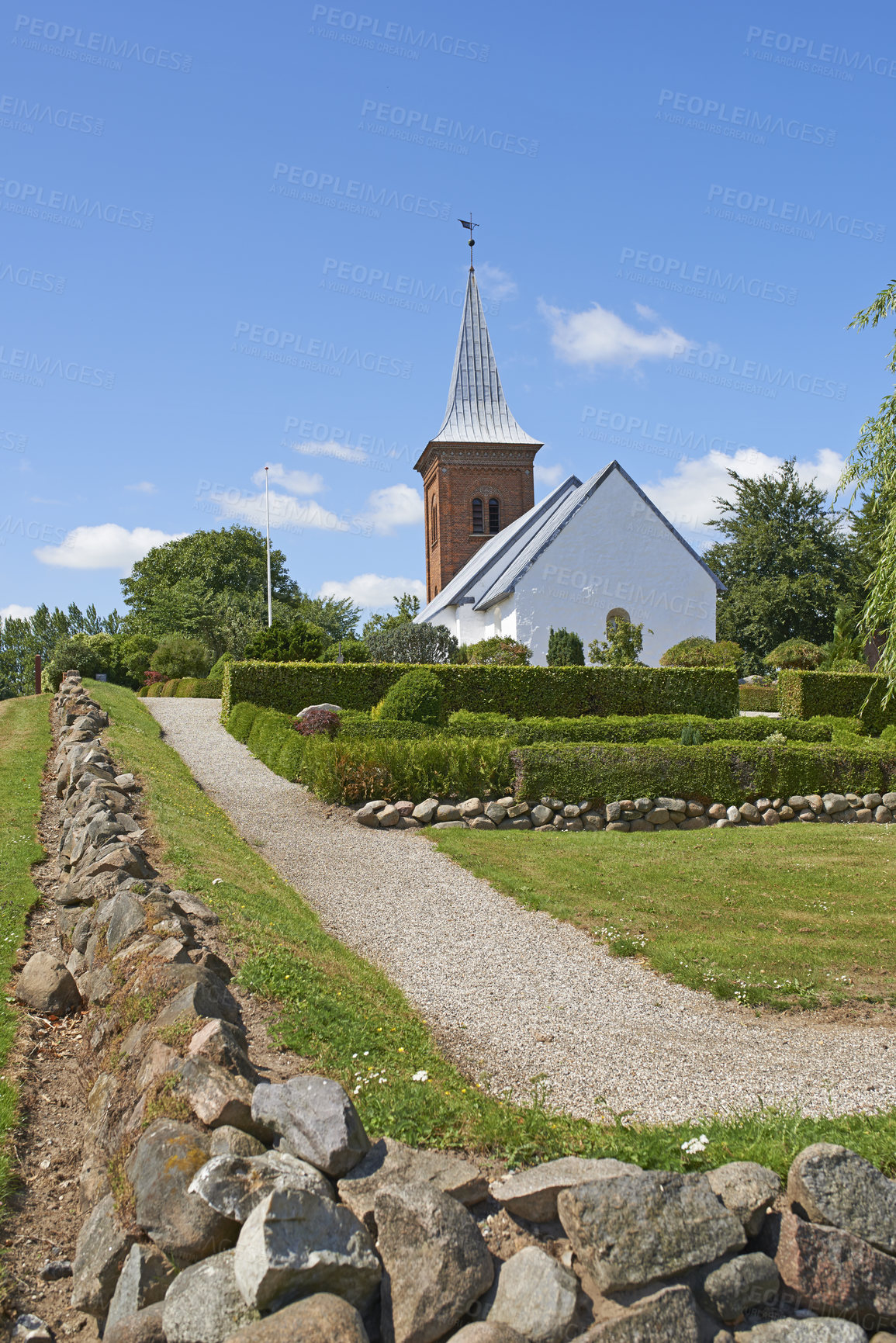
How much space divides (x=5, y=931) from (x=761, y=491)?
135 feet

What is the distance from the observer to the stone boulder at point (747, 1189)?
8.55ft

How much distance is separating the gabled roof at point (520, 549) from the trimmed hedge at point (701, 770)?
14.6 m

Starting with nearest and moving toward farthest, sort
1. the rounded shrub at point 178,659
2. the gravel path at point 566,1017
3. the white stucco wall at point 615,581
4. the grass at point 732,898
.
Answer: the gravel path at point 566,1017
the grass at point 732,898
the white stucco wall at point 615,581
the rounded shrub at point 178,659

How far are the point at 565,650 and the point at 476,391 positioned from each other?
59.3 ft

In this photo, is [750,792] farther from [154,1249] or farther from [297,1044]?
[154,1249]

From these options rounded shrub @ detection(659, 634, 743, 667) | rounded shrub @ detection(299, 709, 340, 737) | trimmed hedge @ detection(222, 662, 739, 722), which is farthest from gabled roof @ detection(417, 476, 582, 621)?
rounded shrub @ detection(299, 709, 340, 737)

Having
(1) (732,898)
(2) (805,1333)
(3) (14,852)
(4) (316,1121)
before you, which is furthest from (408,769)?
(2) (805,1333)

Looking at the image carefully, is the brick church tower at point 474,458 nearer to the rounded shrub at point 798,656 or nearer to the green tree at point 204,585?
the green tree at point 204,585

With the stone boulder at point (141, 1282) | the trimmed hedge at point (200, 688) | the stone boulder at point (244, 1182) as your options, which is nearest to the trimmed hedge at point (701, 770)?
the stone boulder at point (244, 1182)

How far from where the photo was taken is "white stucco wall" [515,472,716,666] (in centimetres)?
2672

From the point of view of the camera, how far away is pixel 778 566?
131 ft

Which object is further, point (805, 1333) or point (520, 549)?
point (520, 549)

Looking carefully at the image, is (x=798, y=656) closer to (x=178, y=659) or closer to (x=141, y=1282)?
(x=178, y=659)

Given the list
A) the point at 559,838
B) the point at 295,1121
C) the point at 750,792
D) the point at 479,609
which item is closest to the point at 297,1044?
the point at 295,1121
